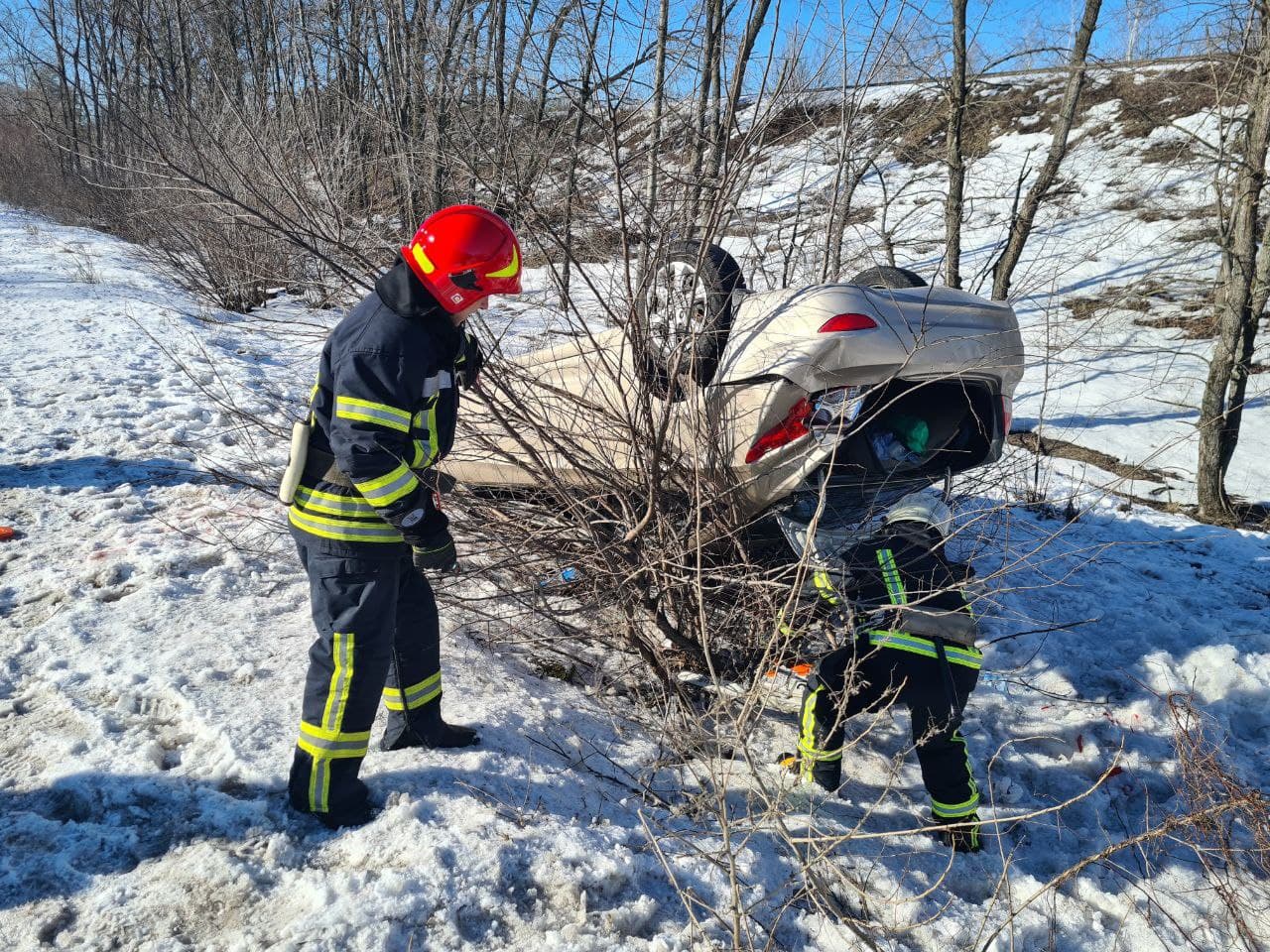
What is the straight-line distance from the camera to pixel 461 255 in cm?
254

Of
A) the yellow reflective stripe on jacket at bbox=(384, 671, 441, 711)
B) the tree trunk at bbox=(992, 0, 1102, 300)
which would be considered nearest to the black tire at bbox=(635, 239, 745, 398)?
the yellow reflective stripe on jacket at bbox=(384, 671, 441, 711)

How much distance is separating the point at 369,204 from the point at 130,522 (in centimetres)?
216

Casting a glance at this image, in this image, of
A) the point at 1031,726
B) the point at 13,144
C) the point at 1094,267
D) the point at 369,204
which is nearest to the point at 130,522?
the point at 369,204

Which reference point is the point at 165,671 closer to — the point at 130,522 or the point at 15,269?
the point at 130,522

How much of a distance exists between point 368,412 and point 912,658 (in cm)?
222

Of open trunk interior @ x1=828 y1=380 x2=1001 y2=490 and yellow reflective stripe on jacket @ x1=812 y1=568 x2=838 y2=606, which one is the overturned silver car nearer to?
open trunk interior @ x1=828 y1=380 x2=1001 y2=490

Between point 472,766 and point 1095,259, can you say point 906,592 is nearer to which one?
point 472,766

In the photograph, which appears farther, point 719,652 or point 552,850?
point 719,652

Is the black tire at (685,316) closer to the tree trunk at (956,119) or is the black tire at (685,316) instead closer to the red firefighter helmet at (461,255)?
the red firefighter helmet at (461,255)

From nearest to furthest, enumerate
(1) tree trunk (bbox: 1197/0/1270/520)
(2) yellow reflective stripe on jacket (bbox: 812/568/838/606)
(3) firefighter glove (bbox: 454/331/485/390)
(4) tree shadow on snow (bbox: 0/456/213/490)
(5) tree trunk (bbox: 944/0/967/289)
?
(3) firefighter glove (bbox: 454/331/485/390) < (2) yellow reflective stripe on jacket (bbox: 812/568/838/606) < (4) tree shadow on snow (bbox: 0/456/213/490) < (1) tree trunk (bbox: 1197/0/1270/520) < (5) tree trunk (bbox: 944/0/967/289)

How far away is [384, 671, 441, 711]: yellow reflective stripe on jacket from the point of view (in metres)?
2.93

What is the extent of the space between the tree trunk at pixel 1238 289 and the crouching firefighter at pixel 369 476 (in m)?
5.85

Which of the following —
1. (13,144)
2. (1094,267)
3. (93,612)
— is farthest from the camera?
(13,144)

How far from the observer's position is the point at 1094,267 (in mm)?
12719
